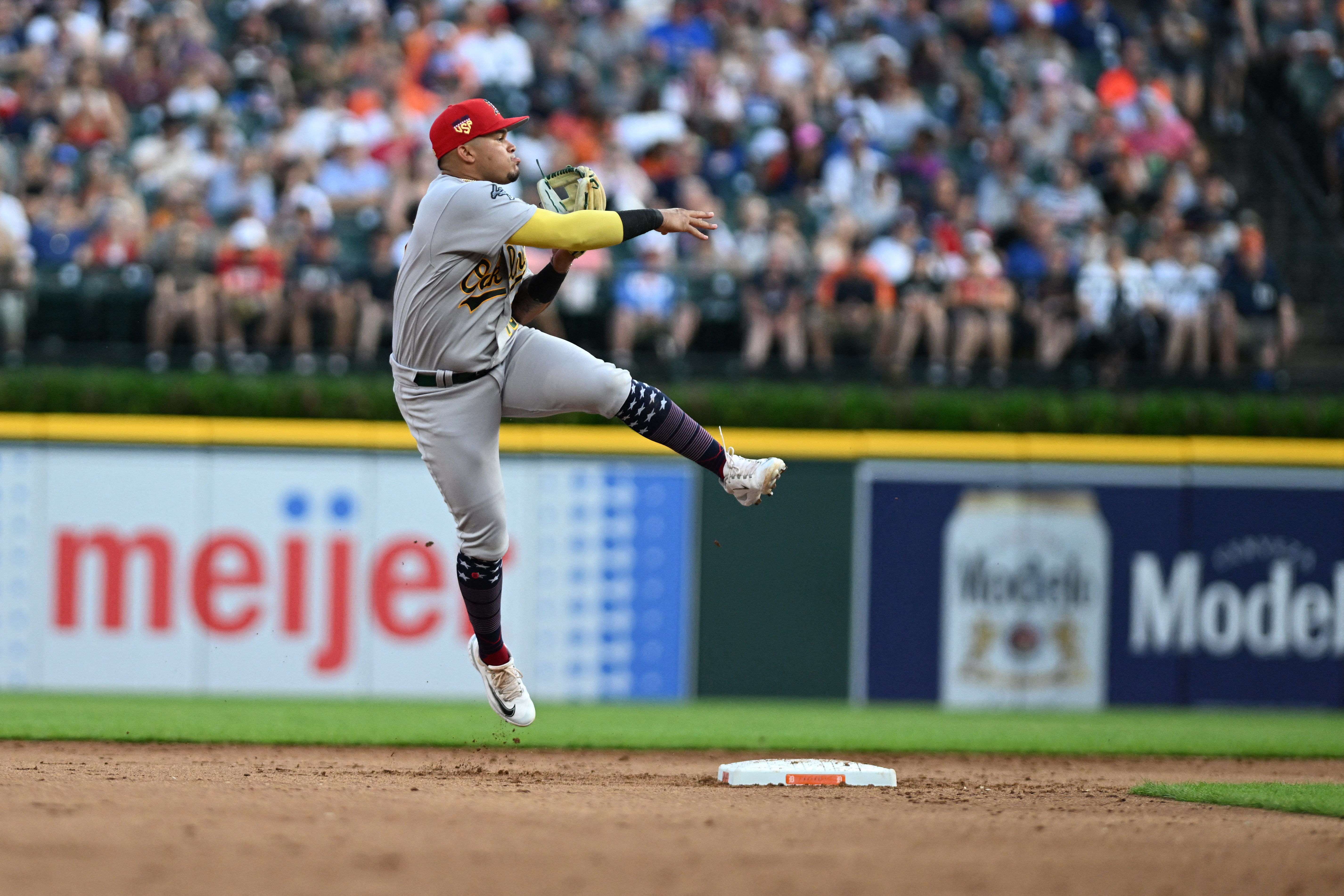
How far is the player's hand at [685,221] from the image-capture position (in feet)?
20.6

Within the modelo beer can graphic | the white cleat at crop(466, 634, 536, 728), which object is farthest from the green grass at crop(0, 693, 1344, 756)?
the white cleat at crop(466, 634, 536, 728)

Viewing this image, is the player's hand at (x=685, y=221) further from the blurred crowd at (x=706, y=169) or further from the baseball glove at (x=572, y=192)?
the blurred crowd at (x=706, y=169)

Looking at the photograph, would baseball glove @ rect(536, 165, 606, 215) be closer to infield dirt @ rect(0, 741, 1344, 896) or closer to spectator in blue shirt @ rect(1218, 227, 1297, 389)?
infield dirt @ rect(0, 741, 1344, 896)

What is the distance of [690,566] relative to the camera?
11.8 meters

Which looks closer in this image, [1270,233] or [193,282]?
[193,282]

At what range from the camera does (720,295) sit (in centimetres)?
1216

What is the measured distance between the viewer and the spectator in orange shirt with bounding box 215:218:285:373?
460 inches

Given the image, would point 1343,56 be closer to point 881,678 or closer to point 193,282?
point 881,678

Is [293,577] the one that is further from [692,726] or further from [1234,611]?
[1234,611]

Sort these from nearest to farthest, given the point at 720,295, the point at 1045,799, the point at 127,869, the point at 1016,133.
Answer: the point at 127,869 → the point at 1045,799 → the point at 720,295 → the point at 1016,133

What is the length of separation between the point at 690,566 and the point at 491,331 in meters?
5.49

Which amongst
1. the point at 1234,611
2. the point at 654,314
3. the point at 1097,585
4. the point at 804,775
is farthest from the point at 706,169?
the point at 804,775

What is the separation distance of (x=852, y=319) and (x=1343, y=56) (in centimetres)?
661

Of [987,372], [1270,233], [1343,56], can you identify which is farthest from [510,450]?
[1343,56]
